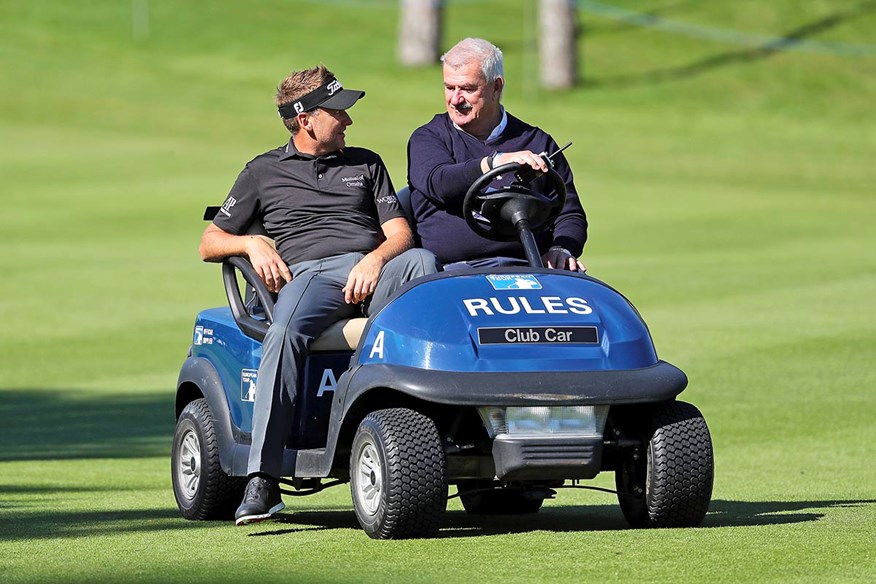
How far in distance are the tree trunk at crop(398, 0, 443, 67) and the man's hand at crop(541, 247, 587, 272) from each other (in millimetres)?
30422

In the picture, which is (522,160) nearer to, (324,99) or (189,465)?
(324,99)

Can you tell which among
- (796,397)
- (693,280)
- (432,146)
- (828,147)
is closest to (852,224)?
(693,280)

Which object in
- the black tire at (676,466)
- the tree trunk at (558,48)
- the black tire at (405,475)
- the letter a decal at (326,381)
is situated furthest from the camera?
the tree trunk at (558,48)

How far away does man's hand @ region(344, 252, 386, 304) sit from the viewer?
6930 mm

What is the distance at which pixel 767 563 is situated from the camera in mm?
5773

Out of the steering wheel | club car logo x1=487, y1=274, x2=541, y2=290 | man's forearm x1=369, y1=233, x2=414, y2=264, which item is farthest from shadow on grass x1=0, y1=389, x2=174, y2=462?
club car logo x1=487, y1=274, x2=541, y2=290

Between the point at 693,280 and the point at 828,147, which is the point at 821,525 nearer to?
the point at 693,280

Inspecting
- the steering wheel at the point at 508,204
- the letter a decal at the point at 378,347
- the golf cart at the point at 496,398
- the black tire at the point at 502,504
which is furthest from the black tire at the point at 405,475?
the black tire at the point at 502,504

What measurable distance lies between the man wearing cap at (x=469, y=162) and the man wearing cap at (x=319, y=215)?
0.48 ft

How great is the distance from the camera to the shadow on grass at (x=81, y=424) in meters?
10.8

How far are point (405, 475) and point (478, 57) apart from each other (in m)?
1.74

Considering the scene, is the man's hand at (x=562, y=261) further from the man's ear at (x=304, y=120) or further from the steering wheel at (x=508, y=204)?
the man's ear at (x=304, y=120)

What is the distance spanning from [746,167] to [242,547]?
979 inches

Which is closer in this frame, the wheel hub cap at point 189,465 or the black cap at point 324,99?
the black cap at point 324,99
